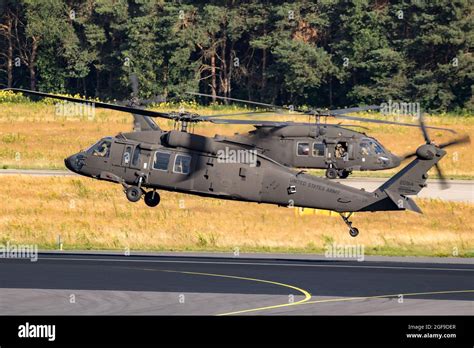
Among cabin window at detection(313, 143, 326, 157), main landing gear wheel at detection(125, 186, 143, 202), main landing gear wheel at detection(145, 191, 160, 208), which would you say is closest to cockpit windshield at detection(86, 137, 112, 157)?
main landing gear wheel at detection(125, 186, 143, 202)

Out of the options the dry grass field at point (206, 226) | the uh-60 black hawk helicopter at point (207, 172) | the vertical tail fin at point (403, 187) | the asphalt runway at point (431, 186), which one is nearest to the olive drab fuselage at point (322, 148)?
the dry grass field at point (206, 226)

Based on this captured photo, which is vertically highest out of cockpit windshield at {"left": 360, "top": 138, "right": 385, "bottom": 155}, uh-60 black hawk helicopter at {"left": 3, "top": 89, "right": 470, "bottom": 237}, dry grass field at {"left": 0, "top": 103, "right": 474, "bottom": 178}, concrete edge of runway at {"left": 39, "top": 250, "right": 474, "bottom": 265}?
dry grass field at {"left": 0, "top": 103, "right": 474, "bottom": 178}

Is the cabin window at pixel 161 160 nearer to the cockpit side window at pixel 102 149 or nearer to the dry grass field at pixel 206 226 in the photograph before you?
the cockpit side window at pixel 102 149

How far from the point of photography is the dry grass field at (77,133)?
90.4 m

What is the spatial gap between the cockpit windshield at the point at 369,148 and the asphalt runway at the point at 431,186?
1201 cm

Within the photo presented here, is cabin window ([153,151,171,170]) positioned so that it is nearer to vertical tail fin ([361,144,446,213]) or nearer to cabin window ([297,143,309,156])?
vertical tail fin ([361,144,446,213])

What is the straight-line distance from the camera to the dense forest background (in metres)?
113

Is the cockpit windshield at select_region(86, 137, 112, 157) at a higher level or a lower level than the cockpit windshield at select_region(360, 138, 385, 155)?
lower

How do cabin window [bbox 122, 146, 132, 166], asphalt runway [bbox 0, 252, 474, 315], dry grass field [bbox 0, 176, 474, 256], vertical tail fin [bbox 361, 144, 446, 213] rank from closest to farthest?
1. asphalt runway [bbox 0, 252, 474, 315]
2. cabin window [bbox 122, 146, 132, 166]
3. vertical tail fin [bbox 361, 144, 446, 213]
4. dry grass field [bbox 0, 176, 474, 256]

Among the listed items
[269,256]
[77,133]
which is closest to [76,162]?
[269,256]

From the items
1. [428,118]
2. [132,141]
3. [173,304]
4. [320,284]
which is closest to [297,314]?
[173,304]

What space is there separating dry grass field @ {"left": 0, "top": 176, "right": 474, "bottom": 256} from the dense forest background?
44.4m

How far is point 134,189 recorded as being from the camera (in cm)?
4338

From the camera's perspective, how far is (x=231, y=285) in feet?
141
